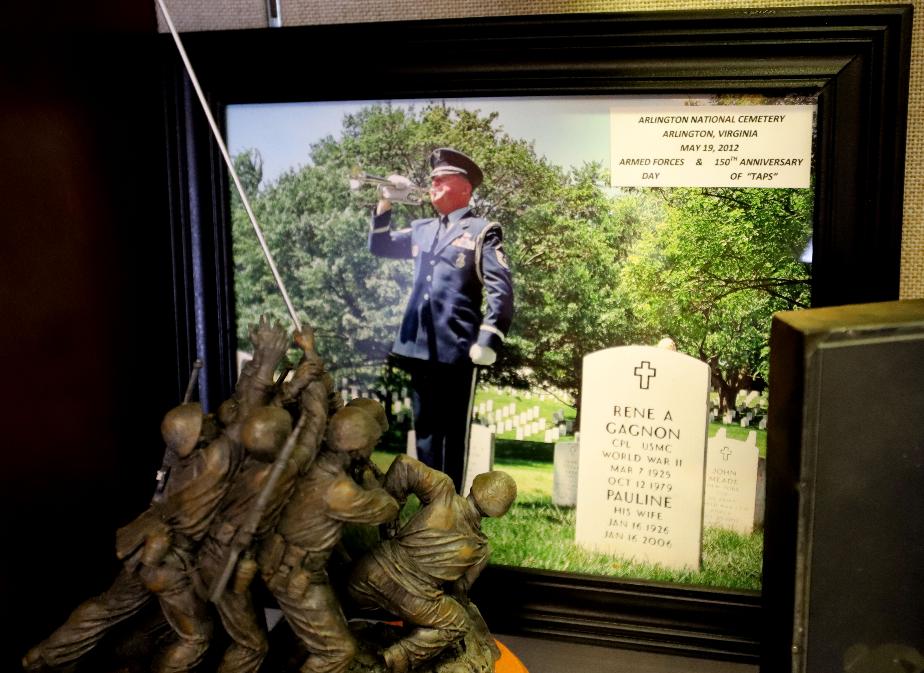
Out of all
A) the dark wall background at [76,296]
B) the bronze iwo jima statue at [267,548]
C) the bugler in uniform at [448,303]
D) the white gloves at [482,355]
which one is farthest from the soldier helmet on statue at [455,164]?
the dark wall background at [76,296]

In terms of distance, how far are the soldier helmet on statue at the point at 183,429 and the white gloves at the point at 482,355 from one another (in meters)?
0.48

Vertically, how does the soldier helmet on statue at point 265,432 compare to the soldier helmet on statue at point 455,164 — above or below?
below

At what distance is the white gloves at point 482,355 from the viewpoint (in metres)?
1.31

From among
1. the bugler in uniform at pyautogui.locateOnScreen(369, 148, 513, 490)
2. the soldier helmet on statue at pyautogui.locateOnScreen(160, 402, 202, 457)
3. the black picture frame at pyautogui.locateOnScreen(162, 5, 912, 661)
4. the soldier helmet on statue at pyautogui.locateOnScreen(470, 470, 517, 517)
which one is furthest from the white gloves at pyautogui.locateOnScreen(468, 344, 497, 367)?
the soldier helmet on statue at pyautogui.locateOnScreen(160, 402, 202, 457)

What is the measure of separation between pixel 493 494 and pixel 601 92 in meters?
0.65

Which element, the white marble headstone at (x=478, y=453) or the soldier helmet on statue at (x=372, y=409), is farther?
the white marble headstone at (x=478, y=453)

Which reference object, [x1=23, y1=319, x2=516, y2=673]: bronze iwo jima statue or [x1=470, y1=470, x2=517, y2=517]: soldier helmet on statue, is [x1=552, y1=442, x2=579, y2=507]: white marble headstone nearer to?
[x1=470, y1=470, x2=517, y2=517]: soldier helmet on statue

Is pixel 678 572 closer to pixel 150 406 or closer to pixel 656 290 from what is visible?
pixel 656 290

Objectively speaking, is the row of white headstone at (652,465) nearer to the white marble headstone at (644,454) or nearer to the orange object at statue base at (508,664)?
the white marble headstone at (644,454)

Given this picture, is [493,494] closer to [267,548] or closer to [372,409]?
[372,409]

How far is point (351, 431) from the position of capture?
3.38 feet

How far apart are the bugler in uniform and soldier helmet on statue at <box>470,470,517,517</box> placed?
0.20 m

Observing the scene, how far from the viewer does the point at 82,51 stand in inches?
47.9

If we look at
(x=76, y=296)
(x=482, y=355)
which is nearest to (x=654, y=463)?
(x=482, y=355)
